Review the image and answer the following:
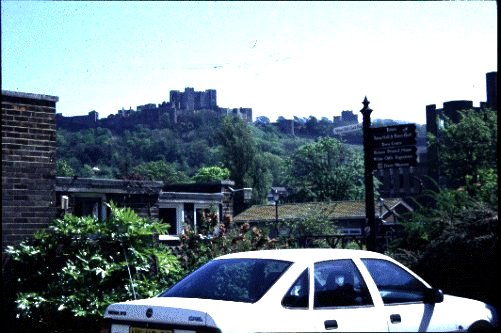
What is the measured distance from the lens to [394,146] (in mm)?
14266

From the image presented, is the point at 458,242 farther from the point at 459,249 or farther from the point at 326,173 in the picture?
the point at 326,173

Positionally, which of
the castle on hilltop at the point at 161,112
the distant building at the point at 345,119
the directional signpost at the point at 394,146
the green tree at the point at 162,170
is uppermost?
the distant building at the point at 345,119

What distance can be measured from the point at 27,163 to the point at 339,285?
22.7 feet

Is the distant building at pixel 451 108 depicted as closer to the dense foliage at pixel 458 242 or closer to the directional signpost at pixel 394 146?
the directional signpost at pixel 394 146

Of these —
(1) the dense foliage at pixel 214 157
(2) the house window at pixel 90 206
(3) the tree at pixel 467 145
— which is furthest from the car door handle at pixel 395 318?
(1) the dense foliage at pixel 214 157

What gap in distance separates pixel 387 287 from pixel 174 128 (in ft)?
259

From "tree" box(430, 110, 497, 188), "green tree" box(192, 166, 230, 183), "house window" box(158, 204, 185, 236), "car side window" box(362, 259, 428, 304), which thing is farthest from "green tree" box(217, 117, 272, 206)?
"car side window" box(362, 259, 428, 304)

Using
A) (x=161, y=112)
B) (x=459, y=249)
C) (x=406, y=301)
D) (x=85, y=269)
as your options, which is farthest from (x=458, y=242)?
(x=161, y=112)

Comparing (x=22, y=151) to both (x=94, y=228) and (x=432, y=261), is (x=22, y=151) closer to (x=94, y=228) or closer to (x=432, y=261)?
(x=94, y=228)

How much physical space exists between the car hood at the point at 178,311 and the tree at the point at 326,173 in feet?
218

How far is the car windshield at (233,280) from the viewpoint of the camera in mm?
6922

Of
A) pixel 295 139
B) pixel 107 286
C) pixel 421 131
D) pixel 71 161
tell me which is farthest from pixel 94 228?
pixel 295 139

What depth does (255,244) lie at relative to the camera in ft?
43.6

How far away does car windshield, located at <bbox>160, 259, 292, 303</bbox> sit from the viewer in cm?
692
